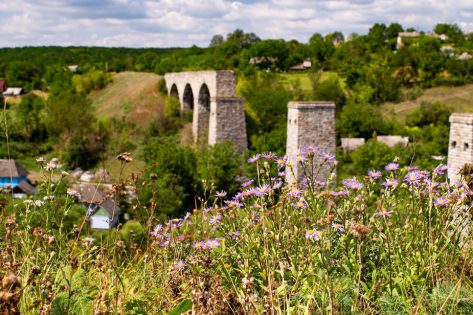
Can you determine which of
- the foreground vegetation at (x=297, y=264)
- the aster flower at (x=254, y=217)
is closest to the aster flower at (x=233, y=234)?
the foreground vegetation at (x=297, y=264)

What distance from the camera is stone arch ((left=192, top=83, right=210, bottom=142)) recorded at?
29.1 meters

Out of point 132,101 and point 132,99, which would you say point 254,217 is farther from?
point 132,99

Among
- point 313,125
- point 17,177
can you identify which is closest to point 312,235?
point 313,125

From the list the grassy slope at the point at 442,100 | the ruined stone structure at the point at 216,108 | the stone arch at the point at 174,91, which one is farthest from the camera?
the grassy slope at the point at 442,100

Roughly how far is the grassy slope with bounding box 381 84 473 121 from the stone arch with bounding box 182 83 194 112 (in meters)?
15.3

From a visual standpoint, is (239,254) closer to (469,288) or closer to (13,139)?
(469,288)

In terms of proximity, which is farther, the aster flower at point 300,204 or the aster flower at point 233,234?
the aster flower at point 233,234

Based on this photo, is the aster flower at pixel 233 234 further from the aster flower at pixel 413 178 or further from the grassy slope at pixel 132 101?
the grassy slope at pixel 132 101

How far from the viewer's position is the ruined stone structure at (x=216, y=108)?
25.1 metres

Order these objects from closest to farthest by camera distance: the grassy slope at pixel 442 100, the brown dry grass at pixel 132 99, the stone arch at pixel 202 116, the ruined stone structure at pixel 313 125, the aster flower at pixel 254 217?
the aster flower at pixel 254 217, the ruined stone structure at pixel 313 125, the stone arch at pixel 202 116, the brown dry grass at pixel 132 99, the grassy slope at pixel 442 100

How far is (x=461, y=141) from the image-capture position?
39.7 feet

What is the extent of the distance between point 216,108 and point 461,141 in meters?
14.5

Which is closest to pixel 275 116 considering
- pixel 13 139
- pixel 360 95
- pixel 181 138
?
pixel 181 138

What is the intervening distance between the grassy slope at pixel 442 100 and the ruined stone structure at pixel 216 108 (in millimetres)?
15776
